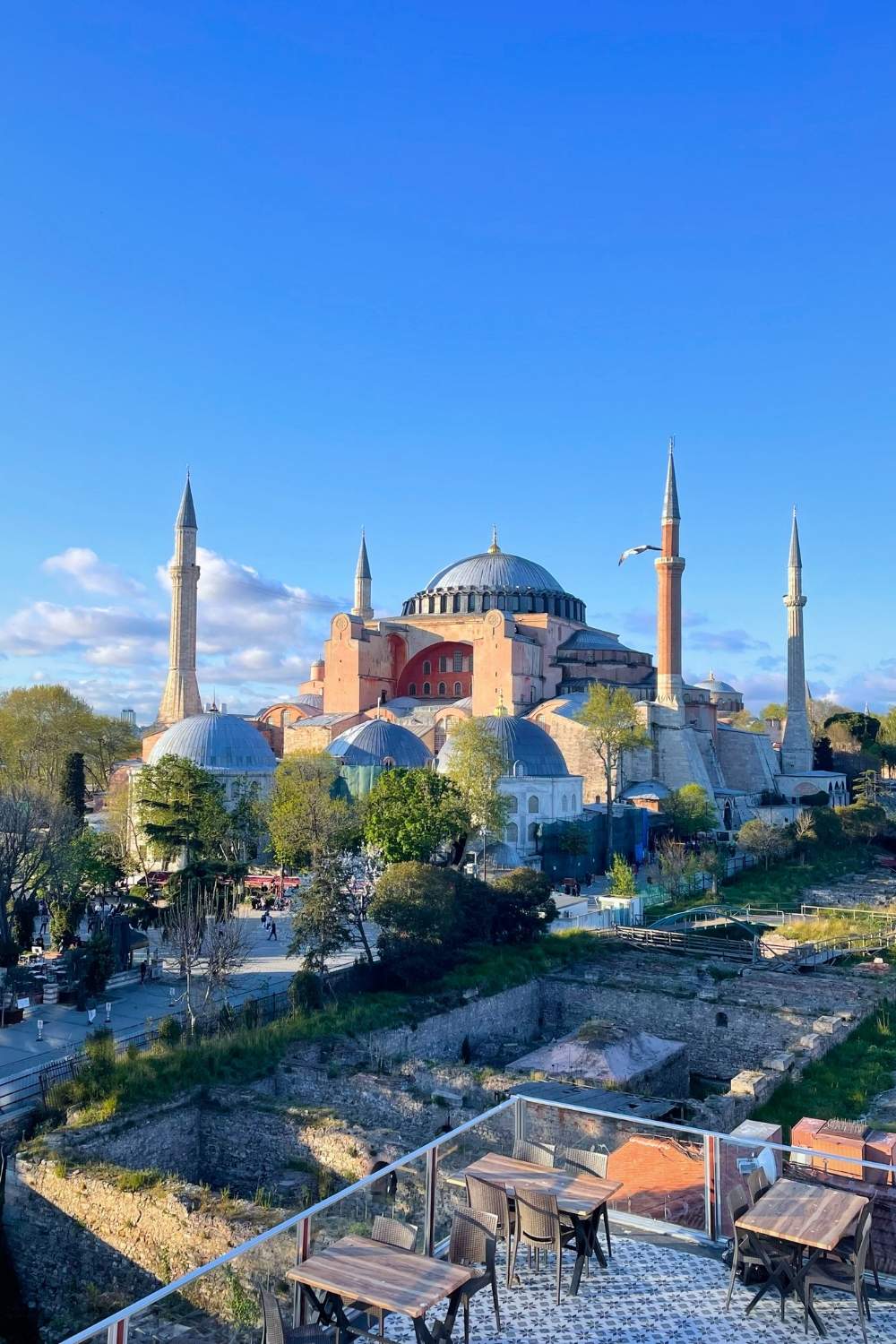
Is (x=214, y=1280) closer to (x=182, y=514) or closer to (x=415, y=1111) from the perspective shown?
(x=415, y=1111)

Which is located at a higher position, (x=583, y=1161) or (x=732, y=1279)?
(x=583, y=1161)

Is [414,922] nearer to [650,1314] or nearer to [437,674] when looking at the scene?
[650,1314]

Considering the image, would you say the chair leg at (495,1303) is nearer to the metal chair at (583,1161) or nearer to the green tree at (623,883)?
the metal chair at (583,1161)

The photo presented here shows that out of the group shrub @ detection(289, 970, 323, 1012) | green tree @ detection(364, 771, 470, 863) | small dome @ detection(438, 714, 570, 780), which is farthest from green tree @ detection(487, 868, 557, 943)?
small dome @ detection(438, 714, 570, 780)

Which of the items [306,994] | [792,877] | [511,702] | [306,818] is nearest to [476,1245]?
[306,994]

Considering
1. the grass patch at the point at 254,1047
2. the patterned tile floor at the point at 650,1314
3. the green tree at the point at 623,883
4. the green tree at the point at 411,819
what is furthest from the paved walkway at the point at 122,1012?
the patterned tile floor at the point at 650,1314

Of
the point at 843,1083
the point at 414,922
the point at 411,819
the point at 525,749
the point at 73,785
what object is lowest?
the point at 843,1083

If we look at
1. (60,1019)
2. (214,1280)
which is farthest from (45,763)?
(214,1280)

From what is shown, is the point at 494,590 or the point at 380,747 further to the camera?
the point at 494,590
